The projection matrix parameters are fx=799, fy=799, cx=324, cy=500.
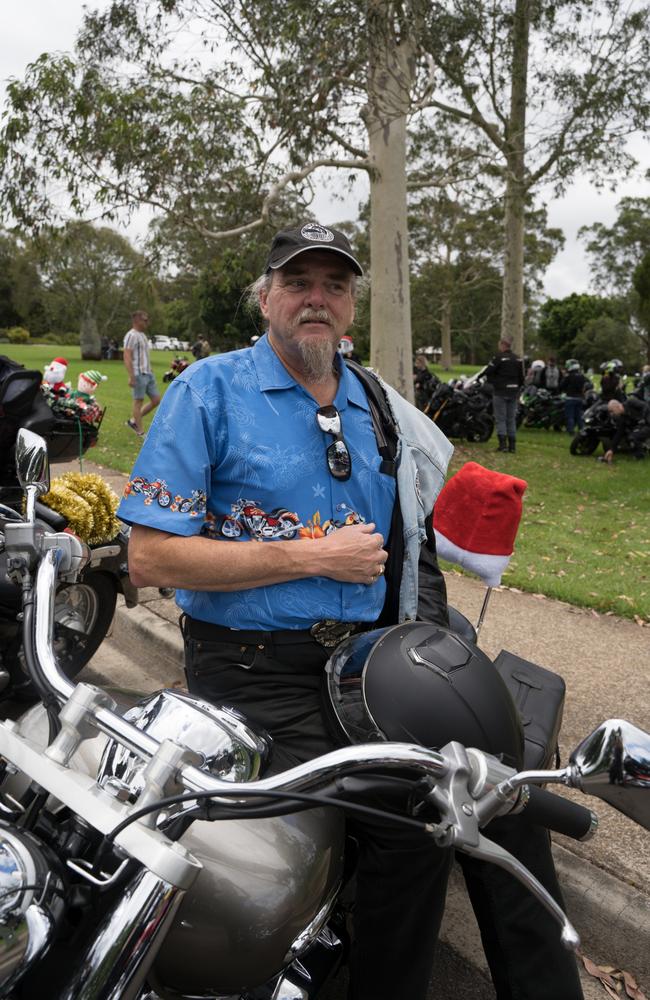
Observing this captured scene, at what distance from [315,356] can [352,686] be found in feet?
2.92

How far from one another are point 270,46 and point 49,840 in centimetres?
1157

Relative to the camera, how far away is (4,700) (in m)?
3.44

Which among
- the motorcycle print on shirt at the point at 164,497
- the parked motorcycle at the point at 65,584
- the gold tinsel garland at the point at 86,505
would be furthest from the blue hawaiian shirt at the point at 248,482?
the gold tinsel garland at the point at 86,505

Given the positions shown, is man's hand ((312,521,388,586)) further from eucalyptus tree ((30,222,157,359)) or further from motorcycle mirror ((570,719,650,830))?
eucalyptus tree ((30,222,157,359))

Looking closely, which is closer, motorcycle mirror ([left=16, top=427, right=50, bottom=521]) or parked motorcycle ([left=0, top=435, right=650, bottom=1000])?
parked motorcycle ([left=0, top=435, right=650, bottom=1000])

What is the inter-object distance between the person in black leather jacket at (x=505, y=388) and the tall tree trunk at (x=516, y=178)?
10.8 feet

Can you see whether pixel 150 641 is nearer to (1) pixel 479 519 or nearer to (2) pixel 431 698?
(1) pixel 479 519

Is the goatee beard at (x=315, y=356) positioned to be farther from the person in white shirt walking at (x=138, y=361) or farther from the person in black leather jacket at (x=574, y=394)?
the person in black leather jacket at (x=574, y=394)

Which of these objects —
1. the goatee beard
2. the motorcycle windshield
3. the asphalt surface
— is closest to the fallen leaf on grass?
the asphalt surface

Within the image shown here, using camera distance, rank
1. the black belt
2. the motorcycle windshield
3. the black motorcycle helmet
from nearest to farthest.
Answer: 1. the black motorcycle helmet
2. the motorcycle windshield
3. the black belt

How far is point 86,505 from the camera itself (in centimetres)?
394

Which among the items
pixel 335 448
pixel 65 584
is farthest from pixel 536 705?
pixel 65 584

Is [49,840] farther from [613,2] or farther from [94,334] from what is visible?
[94,334]

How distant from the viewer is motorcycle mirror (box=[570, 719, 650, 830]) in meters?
1.12
